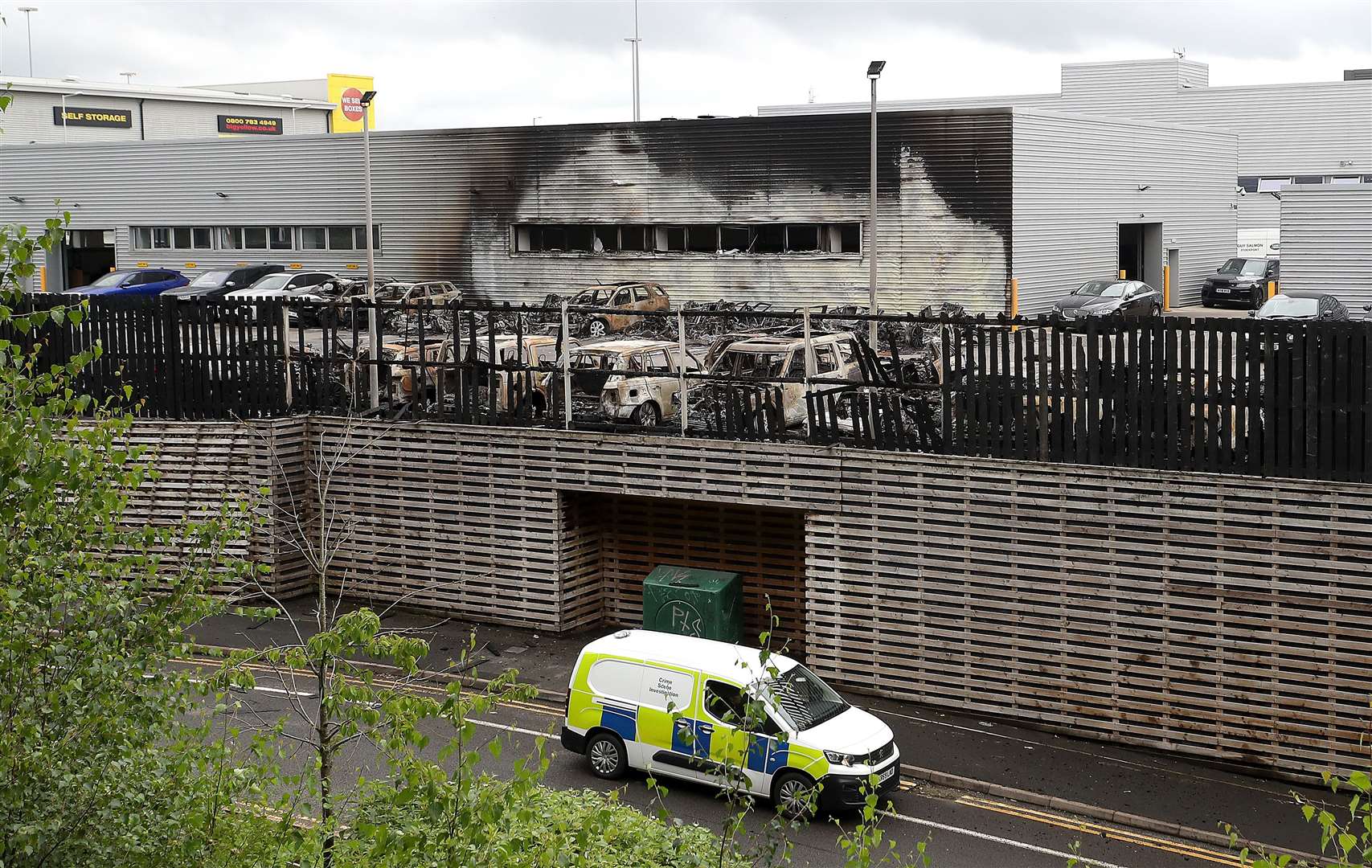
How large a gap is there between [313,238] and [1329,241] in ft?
97.9

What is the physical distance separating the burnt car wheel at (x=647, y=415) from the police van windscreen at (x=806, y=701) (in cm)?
541

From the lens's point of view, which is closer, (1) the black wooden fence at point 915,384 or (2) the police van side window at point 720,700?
(2) the police van side window at point 720,700

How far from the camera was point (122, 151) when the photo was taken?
48.4 metres

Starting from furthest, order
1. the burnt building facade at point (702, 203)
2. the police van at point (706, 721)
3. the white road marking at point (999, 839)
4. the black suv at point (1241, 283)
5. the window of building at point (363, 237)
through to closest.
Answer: the window of building at point (363, 237)
the black suv at point (1241, 283)
the burnt building facade at point (702, 203)
the police van at point (706, 721)
the white road marking at point (999, 839)

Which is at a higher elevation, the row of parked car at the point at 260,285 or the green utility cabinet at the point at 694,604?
the row of parked car at the point at 260,285

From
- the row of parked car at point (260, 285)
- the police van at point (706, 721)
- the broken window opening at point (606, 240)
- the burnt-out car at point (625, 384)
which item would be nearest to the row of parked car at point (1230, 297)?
the burnt-out car at point (625, 384)

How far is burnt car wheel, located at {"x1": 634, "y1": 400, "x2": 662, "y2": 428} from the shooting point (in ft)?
62.9

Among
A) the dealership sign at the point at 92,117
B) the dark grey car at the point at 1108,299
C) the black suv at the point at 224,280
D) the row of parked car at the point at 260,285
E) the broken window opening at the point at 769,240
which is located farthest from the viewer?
the dealership sign at the point at 92,117

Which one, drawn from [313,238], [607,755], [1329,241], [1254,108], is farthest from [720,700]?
[1254,108]

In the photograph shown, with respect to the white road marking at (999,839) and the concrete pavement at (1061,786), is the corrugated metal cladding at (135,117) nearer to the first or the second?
the concrete pavement at (1061,786)

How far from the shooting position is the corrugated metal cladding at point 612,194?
3619cm

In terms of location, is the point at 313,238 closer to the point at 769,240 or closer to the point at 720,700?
the point at 769,240

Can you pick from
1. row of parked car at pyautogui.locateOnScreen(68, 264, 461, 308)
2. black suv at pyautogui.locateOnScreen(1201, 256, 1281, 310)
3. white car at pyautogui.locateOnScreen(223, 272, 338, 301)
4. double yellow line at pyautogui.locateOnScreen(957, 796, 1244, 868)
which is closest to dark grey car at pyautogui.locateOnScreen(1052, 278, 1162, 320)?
black suv at pyautogui.locateOnScreen(1201, 256, 1281, 310)

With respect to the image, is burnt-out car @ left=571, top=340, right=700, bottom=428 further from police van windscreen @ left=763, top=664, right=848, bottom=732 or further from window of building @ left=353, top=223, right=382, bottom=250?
window of building @ left=353, top=223, right=382, bottom=250
